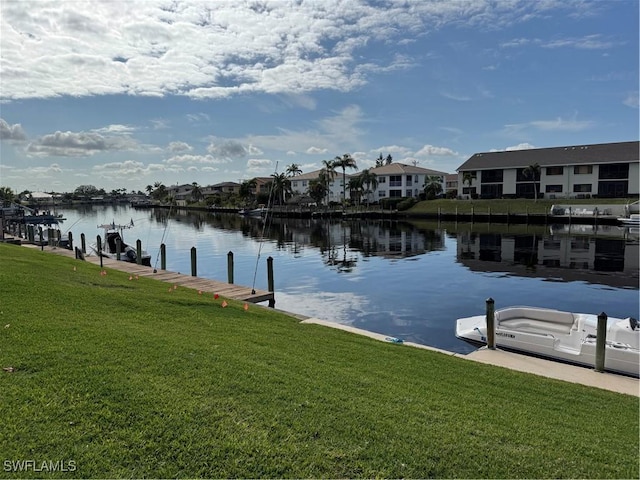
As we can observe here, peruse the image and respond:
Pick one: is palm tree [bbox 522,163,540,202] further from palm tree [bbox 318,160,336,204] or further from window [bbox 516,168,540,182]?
palm tree [bbox 318,160,336,204]

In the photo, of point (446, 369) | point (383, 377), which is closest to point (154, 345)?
point (383, 377)

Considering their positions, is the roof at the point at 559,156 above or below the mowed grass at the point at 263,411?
above

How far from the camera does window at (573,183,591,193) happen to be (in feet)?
266

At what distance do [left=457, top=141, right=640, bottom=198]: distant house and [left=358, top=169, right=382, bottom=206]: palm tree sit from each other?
21124 mm

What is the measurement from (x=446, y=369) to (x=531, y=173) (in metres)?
84.4

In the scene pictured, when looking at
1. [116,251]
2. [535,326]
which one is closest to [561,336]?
[535,326]

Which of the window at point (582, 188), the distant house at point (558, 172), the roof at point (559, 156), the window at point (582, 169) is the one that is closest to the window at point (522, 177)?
the distant house at point (558, 172)

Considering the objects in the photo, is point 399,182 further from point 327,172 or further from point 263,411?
point 263,411

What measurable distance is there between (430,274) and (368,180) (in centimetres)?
8055

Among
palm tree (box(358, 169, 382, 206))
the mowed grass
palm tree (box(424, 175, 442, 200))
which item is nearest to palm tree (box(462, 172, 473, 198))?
palm tree (box(424, 175, 442, 200))

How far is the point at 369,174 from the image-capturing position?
108812mm

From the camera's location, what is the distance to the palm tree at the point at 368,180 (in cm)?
10731

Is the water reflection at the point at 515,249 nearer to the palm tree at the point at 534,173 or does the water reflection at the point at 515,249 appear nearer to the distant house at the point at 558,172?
the distant house at the point at 558,172

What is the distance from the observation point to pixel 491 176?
3642 inches
